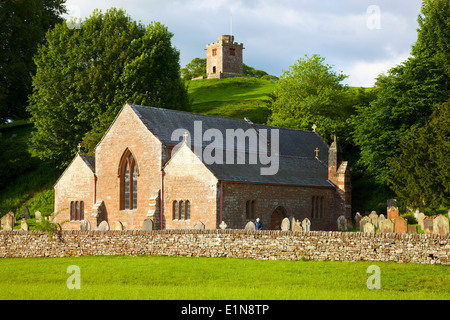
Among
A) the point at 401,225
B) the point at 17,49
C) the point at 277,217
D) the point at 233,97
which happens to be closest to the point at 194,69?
the point at 233,97

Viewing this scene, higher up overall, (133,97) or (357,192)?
(133,97)

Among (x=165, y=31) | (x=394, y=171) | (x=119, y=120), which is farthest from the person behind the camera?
(x=165, y=31)

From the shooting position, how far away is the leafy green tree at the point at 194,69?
14675cm

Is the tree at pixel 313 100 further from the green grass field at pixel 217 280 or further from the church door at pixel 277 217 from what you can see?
the green grass field at pixel 217 280

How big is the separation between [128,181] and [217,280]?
26.2 m

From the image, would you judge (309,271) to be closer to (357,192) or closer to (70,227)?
(70,227)

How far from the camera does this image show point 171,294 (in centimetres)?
1842

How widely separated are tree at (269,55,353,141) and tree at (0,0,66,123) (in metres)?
30.3

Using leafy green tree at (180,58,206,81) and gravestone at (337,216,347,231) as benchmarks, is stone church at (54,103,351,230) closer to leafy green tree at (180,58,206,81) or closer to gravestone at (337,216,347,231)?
gravestone at (337,216,347,231)

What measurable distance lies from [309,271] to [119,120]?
91.8ft

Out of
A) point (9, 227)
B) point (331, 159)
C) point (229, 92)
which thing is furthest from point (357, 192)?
point (229, 92)

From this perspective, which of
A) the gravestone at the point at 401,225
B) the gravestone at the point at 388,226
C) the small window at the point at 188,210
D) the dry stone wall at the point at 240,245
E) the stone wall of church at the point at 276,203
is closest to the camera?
the dry stone wall at the point at 240,245

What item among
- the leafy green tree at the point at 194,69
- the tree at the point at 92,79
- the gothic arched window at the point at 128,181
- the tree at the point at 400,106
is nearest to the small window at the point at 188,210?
the gothic arched window at the point at 128,181

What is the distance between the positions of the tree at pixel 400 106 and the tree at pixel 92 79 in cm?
2129
